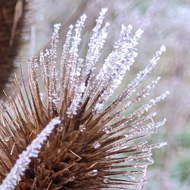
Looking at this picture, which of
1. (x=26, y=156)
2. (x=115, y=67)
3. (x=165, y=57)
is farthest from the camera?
(x=165, y=57)

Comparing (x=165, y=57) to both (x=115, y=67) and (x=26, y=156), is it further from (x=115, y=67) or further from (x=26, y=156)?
(x=26, y=156)

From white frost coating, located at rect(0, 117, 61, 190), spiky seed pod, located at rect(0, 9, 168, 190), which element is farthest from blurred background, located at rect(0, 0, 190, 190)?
white frost coating, located at rect(0, 117, 61, 190)

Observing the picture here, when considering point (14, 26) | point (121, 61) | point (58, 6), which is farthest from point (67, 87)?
point (58, 6)

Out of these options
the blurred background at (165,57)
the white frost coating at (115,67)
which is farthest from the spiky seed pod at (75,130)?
the blurred background at (165,57)

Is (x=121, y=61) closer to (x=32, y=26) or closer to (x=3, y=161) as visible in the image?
(x=3, y=161)

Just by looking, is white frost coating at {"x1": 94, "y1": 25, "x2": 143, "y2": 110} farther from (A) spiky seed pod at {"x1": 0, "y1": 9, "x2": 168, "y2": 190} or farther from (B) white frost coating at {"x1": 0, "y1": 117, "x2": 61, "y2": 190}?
(B) white frost coating at {"x1": 0, "y1": 117, "x2": 61, "y2": 190}

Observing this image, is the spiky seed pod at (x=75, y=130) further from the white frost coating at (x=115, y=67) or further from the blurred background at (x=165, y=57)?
the blurred background at (x=165, y=57)

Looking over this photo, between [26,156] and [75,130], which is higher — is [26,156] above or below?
below

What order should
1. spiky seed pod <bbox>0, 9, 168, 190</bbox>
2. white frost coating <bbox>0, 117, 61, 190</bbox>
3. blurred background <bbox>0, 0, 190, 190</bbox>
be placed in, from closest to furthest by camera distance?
1. white frost coating <bbox>0, 117, 61, 190</bbox>
2. spiky seed pod <bbox>0, 9, 168, 190</bbox>
3. blurred background <bbox>0, 0, 190, 190</bbox>

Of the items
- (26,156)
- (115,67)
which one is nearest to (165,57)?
(115,67)
